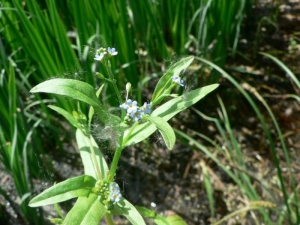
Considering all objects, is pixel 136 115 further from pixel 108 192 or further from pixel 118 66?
pixel 118 66

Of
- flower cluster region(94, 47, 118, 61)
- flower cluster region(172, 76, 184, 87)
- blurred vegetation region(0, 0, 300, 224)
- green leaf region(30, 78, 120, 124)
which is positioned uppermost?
flower cluster region(94, 47, 118, 61)

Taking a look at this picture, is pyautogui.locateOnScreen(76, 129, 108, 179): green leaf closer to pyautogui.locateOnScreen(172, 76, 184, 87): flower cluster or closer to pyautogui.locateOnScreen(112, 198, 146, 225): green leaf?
pyautogui.locateOnScreen(112, 198, 146, 225): green leaf

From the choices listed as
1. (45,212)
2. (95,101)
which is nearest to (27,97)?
(45,212)

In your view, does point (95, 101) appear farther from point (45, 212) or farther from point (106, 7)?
point (45, 212)

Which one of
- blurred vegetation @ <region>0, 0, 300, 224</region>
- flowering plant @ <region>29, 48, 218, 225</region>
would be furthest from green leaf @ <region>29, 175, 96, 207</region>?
blurred vegetation @ <region>0, 0, 300, 224</region>

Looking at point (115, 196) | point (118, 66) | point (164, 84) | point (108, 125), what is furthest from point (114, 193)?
point (118, 66)

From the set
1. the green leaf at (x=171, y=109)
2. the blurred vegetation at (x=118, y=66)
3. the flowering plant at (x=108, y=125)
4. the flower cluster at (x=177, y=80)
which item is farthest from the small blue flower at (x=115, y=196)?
the blurred vegetation at (x=118, y=66)
